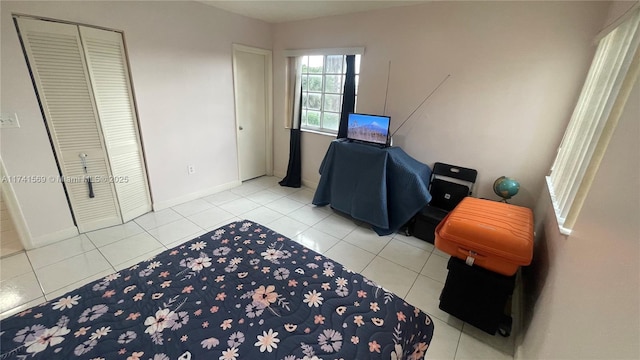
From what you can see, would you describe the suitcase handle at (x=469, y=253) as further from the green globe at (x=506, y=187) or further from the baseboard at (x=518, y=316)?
the green globe at (x=506, y=187)

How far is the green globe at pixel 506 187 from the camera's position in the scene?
2.37 metres

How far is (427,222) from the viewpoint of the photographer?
8.78 feet

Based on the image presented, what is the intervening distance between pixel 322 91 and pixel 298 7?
1.11 m

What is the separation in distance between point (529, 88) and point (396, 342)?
2.50 metres

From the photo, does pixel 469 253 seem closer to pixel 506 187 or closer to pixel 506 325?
pixel 506 325

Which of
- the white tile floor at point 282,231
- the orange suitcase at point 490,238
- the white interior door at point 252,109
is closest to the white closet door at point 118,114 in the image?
the white tile floor at point 282,231

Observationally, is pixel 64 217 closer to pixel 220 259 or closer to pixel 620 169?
pixel 220 259

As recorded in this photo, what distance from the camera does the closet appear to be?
2168mm

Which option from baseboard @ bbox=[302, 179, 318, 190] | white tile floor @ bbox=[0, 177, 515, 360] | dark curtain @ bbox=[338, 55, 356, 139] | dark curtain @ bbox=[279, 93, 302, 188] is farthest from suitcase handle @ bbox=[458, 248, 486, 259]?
dark curtain @ bbox=[279, 93, 302, 188]

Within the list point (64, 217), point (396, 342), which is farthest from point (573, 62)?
point (64, 217)

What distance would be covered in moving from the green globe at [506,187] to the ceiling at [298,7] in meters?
1.99

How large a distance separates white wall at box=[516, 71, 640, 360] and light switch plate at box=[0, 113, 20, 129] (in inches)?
147

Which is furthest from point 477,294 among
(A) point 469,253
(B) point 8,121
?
(B) point 8,121

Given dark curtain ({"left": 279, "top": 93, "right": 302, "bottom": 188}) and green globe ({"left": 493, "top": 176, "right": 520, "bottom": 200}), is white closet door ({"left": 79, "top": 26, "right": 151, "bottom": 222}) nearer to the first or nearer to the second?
dark curtain ({"left": 279, "top": 93, "right": 302, "bottom": 188})
